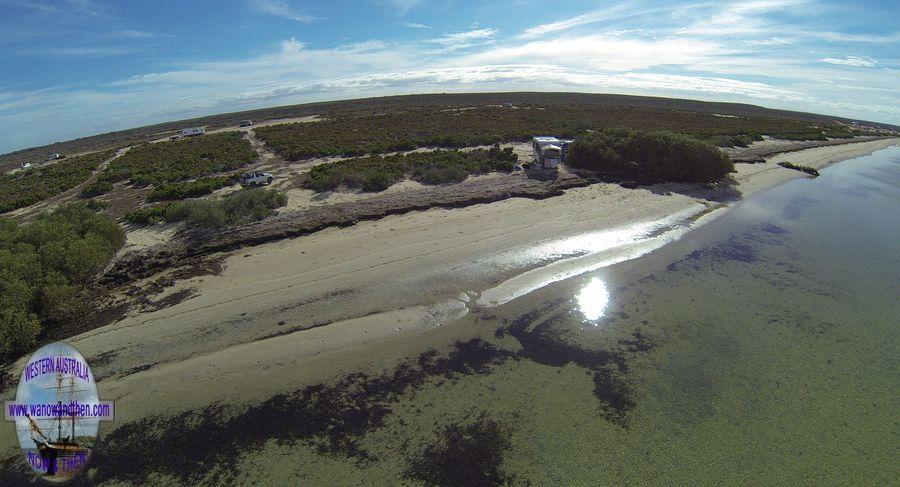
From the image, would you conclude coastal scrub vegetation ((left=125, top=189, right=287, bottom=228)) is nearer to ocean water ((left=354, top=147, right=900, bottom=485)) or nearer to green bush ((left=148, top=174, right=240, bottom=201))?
green bush ((left=148, top=174, right=240, bottom=201))

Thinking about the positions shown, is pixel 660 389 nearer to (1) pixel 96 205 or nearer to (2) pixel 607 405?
(2) pixel 607 405

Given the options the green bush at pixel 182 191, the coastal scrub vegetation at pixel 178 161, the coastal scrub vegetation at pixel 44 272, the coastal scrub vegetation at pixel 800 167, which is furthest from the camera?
the coastal scrub vegetation at pixel 800 167

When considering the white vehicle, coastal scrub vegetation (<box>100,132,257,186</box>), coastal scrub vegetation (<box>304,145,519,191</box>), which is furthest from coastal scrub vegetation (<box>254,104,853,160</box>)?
the white vehicle

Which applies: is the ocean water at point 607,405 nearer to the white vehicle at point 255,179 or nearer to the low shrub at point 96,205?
the white vehicle at point 255,179

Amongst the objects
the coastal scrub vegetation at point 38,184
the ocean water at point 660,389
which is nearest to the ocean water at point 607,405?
the ocean water at point 660,389

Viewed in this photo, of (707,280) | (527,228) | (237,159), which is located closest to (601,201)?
(527,228)
